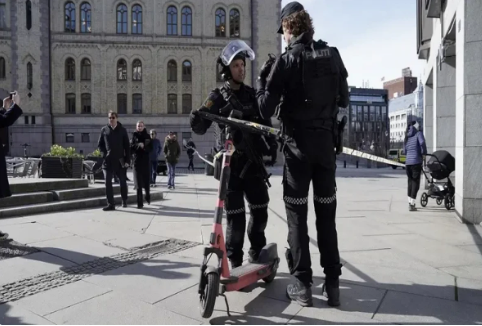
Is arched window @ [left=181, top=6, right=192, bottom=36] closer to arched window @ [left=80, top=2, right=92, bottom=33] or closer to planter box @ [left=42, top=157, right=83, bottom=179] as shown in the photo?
arched window @ [left=80, top=2, right=92, bottom=33]

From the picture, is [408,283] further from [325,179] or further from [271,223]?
Result: [271,223]

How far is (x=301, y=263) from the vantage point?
3287 mm

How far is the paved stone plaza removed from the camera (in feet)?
10.1

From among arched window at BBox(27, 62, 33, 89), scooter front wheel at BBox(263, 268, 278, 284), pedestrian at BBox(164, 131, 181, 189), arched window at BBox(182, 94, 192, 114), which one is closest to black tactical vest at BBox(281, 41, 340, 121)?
scooter front wheel at BBox(263, 268, 278, 284)

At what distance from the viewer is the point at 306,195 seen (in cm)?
334

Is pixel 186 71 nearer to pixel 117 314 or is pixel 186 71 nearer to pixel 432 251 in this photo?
pixel 432 251

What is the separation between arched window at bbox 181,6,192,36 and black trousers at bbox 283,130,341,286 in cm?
3648

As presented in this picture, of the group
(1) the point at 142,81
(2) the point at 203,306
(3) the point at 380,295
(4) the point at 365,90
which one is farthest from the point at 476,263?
(4) the point at 365,90

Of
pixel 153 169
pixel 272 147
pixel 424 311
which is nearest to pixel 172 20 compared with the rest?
pixel 153 169

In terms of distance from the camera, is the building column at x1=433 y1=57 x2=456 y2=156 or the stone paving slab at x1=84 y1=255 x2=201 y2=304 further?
the building column at x1=433 y1=57 x2=456 y2=156

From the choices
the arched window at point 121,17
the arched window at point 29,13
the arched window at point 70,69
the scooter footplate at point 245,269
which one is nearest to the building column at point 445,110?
the scooter footplate at point 245,269

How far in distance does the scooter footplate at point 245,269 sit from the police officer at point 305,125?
0.29 m

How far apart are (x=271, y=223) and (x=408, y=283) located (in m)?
3.41

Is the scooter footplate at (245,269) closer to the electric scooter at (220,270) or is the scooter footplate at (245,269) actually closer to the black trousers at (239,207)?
the electric scooter at (220,270)
